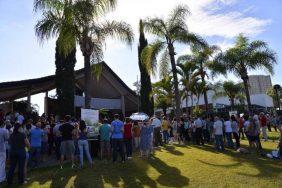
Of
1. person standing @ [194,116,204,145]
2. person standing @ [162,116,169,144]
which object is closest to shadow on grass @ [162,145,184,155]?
person standing @ [162,116,169,144]

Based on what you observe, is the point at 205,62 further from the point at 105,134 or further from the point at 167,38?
the point at 105,134

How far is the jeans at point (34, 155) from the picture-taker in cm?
1345

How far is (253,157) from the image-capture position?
50.3 ft

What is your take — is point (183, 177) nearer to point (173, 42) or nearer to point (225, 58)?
point (173, 42)

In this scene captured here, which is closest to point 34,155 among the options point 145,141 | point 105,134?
Result: point 105,134

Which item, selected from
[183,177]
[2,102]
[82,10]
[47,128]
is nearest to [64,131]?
[47,128]

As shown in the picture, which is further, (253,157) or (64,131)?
(253,157)

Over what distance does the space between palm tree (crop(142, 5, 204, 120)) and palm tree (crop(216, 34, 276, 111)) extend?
4791mm

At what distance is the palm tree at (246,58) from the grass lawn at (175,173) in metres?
13.2

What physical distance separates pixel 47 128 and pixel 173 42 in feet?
38.4

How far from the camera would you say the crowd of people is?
11.0 meters

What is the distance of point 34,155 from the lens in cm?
1378

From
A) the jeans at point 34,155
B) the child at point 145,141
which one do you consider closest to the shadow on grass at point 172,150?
the child at point 145,141

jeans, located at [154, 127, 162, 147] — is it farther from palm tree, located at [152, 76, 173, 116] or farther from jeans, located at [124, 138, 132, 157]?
palm tree, located at [152, 76, 173, 116]
